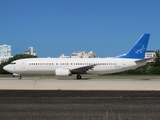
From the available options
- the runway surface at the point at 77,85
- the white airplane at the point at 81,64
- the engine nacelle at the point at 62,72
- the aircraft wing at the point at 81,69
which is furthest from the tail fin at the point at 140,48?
the runway surface at the point at 77,85

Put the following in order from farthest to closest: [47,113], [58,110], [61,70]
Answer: [61,70], [58,110], [47,113]

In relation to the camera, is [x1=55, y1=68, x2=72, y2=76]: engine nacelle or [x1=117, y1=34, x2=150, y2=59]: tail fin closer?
[x1=55, y1=68, x2=72, y2=76]: engine nacelle

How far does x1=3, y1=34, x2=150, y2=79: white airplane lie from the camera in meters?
41.9

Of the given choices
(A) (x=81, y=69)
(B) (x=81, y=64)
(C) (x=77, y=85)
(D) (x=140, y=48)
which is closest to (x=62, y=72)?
(A) (x=81, y=69)

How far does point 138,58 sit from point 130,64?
1.68 meters

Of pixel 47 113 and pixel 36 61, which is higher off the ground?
pixel 36 61

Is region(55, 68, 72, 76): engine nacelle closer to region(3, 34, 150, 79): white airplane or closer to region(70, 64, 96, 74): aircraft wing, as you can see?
region(3, 34, 150, 79): white airplane

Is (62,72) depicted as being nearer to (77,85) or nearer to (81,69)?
(81,69)

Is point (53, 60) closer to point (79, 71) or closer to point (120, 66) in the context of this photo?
point (79, 71)

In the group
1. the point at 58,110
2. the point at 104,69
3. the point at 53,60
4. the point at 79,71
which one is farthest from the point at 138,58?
the point at 58,110

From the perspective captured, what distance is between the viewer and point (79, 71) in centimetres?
4228

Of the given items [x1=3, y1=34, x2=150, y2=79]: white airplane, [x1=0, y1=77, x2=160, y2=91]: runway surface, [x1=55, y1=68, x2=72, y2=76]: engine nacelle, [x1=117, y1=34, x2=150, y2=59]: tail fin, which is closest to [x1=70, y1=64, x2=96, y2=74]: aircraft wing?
[x1=3, y1=34, x2=150, y2=79]: white airplane

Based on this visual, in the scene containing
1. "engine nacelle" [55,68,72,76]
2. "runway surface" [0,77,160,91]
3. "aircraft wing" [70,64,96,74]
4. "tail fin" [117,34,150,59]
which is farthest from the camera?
"tail fin" [117,34,150,59]

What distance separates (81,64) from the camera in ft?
141
